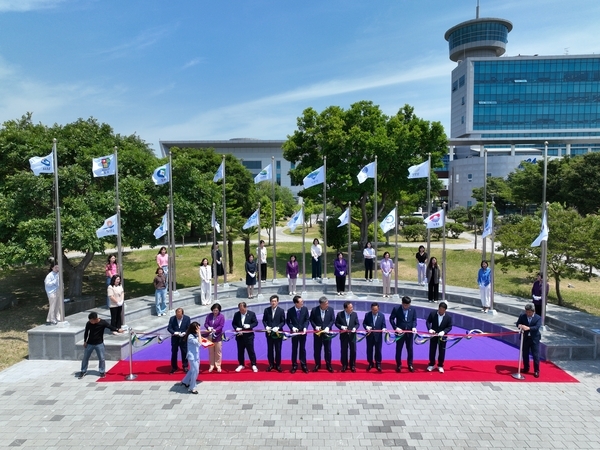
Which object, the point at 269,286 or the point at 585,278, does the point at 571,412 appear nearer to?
the point at 585,278

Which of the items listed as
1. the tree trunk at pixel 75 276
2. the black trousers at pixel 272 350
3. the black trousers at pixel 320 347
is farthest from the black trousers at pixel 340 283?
the tree trunk at pixel 75 276

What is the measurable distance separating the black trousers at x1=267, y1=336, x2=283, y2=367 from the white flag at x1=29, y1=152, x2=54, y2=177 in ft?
24.4

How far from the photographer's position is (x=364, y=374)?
916 centimetres

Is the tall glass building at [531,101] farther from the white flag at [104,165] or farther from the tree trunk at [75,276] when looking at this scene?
the white flag at [104,165]

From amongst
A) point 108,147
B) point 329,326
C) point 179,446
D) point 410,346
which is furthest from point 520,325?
point 108,147

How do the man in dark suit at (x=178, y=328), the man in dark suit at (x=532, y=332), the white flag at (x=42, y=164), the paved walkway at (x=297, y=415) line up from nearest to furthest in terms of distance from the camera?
1. the paved walkway at (x=297, y=415)
2. the man in dark suit at (x=532, y=332)
3. the man in dark suit at (x=178, y=328)
4. the white flag at (x=42, y=164)

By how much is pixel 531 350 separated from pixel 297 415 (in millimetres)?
5435

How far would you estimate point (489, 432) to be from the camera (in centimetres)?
682

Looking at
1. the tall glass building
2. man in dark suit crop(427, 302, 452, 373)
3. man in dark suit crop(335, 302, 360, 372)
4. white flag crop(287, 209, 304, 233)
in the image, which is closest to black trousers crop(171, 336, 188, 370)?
man in dark suit crop(335, 302, 360, 372)

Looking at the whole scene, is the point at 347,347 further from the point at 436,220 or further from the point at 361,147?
the point at 361,147

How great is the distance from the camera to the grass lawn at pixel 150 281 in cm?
1355

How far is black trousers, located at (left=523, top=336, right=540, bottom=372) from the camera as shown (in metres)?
8.95

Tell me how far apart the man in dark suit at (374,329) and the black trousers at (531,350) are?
3.14 meters

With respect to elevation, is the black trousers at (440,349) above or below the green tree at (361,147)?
below
